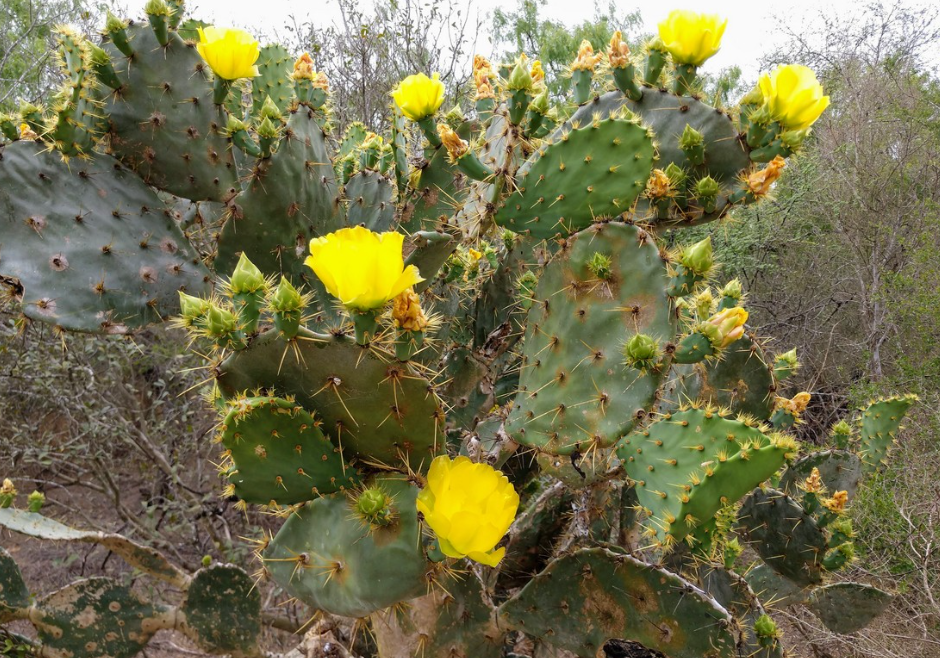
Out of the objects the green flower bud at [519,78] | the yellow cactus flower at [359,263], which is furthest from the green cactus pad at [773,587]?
the yellow cactus flower at [359,263]

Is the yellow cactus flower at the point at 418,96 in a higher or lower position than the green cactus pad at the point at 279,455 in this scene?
higher

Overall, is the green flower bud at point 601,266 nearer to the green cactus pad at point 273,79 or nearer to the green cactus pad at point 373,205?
the green cactus pad at point 373,205

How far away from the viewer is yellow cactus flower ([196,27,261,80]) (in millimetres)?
1159

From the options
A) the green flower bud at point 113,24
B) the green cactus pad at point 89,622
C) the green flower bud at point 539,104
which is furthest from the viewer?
the green cactus pad at point 89,622

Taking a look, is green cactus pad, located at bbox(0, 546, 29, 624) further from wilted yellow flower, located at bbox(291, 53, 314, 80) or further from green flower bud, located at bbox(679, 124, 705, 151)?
green flower bud, located at bbox(679, 124, 705, 151)

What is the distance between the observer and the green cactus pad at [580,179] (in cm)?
114

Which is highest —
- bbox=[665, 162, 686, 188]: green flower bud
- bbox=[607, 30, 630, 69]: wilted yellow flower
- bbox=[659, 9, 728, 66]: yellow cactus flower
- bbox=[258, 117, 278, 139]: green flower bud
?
bbox=[659, 9, 728, 66]: yellow cactus flower

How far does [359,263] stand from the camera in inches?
26.8

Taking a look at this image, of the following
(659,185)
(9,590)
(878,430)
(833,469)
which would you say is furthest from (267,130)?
(878,430)

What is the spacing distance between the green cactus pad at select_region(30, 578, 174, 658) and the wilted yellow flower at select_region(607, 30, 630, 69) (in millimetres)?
1780

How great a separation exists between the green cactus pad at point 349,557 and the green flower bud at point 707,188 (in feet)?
2.56

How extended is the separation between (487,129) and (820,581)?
159 centimetres

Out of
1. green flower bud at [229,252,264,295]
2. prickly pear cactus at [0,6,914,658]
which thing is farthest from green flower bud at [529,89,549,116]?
green flower bud at [229,252,264,295]

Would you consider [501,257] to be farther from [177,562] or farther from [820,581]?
[177,562]
